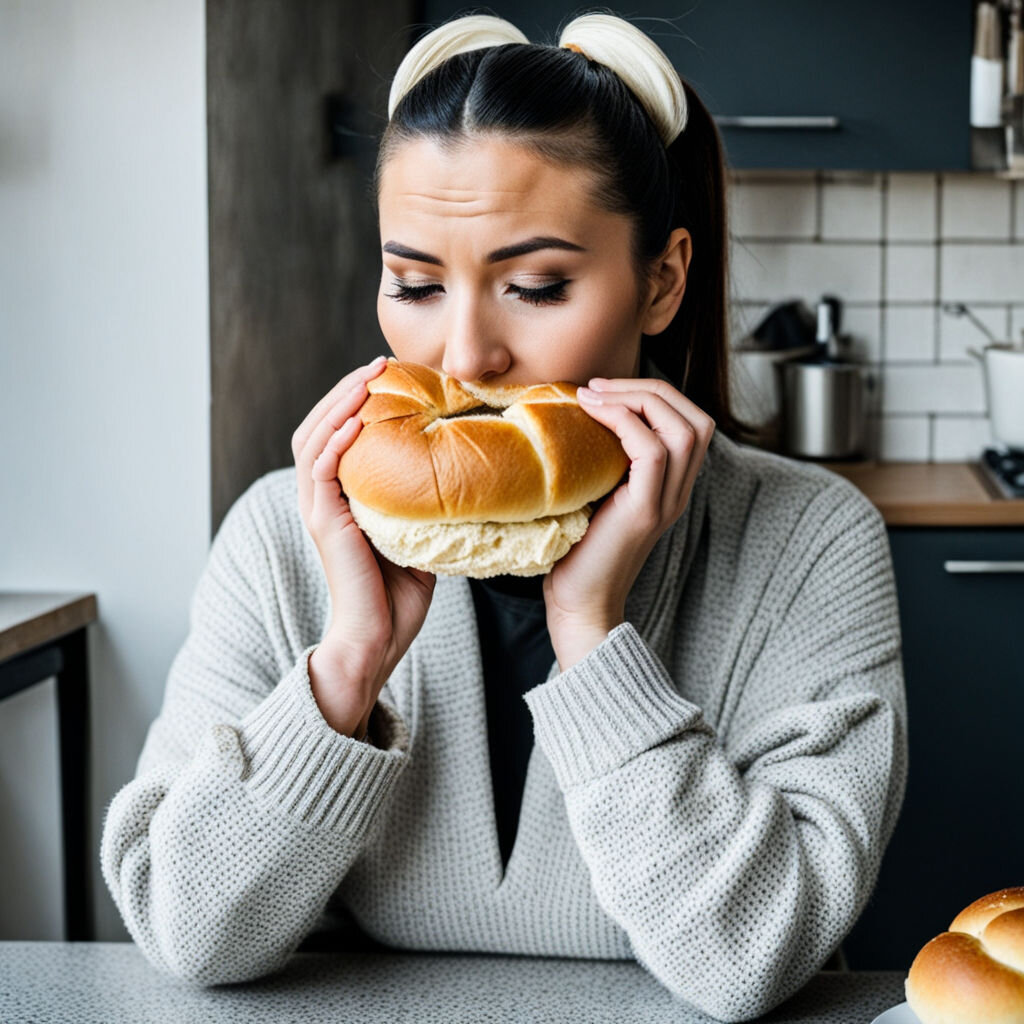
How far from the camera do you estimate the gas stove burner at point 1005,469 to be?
7.88 feet

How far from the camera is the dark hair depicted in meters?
1.09

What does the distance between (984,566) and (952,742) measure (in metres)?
0.34

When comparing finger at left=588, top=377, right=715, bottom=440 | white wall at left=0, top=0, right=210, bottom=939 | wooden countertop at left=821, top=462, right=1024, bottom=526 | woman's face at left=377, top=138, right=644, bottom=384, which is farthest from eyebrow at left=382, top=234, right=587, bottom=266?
wooden countertop at left=821, top=462, right=1024, bottom=526

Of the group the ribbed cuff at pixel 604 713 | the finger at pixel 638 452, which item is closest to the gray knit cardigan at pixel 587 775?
the ribbed cuff at pixel 604 713

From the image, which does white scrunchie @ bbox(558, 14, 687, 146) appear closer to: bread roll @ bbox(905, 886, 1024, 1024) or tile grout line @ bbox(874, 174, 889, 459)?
bread roll @ bbox(905, 886, 1024, 1024)

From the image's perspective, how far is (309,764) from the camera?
3.42 ft

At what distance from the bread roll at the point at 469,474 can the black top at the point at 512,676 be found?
265 millimetres

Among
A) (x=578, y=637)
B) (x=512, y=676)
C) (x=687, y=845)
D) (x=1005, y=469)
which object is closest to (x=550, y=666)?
(x=512, y=676)

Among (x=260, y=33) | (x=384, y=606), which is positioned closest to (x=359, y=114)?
(x=260, y=33)

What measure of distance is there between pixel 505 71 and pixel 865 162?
1.61m

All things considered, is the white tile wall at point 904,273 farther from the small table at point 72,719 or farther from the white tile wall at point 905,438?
the small table at point 72,719

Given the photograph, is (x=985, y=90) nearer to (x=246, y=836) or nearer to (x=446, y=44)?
(x=446, y=44)

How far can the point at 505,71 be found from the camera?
1116mm

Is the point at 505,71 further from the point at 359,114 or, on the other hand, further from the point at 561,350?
the point at 359,114
